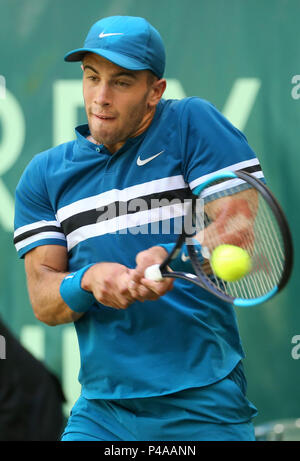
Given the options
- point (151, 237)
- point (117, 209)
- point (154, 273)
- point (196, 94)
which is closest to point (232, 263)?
point (154, 273)

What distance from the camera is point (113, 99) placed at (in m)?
2.40

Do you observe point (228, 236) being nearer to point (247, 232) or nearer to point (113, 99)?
point (247, 232)

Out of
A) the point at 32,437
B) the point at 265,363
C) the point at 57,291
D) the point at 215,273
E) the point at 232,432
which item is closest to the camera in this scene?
the point at 215,273

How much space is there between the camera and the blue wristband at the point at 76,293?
236 centimetres

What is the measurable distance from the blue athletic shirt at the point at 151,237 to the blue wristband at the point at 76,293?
0.25 ft

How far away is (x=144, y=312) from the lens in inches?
93.0

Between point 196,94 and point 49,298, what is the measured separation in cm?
203

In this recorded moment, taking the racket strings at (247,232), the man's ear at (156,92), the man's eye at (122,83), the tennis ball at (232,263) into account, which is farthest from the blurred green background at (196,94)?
the tennis ball at (232,263)

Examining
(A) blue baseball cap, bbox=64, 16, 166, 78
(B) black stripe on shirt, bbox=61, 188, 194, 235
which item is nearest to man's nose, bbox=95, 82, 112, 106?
(A) blue baseball cap, bbox=64, 16, 166, 78

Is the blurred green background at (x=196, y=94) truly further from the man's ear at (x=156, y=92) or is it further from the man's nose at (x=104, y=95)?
the man's nose at (x=104, y=95)

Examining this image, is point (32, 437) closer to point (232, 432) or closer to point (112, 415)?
point (112, 415)

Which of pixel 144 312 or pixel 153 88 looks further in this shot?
pixel 153 88

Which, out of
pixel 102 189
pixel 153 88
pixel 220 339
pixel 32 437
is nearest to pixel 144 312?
pixel 220 339
